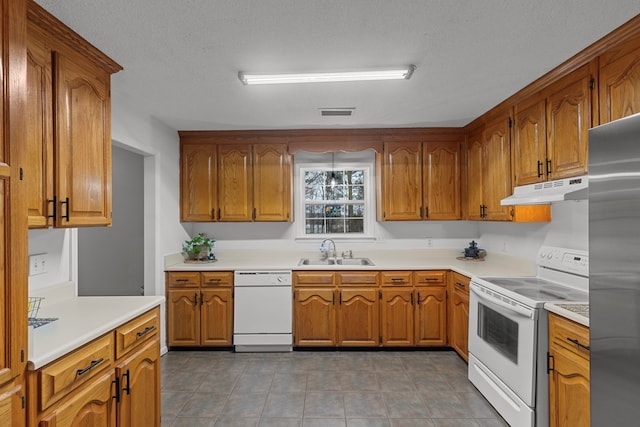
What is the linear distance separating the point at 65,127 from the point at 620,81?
9.67ft

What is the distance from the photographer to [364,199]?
13.6ft

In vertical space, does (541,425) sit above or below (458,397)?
above

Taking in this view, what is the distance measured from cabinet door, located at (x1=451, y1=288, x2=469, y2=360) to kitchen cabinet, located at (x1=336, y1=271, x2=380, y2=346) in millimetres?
745

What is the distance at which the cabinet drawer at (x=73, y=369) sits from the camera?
1232mm

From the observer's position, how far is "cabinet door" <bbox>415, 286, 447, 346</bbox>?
339 cm

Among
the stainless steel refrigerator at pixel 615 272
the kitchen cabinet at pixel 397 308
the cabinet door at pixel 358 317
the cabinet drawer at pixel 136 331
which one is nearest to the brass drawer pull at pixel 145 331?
the cabinet drawer at pixel 136 331

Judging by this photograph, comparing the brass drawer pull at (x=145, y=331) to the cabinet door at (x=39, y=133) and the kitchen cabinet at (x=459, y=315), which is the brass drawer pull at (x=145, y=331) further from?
the kitchen cabinet at (x=459, y=315)

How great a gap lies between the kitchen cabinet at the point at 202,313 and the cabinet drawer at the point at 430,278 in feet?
6.34

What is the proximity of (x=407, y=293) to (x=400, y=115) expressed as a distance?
5.89 ft

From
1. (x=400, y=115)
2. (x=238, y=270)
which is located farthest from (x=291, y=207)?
(x=400, y=115)

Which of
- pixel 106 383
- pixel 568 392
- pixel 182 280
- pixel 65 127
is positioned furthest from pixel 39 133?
pixel 568 392

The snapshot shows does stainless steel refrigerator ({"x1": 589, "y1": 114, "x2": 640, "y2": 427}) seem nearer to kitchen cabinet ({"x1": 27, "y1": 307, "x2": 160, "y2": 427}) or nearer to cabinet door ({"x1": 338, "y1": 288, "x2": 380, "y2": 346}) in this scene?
kitchen cabinet ({"x1": 27, "y1": 307, "x2": 160, "y2": 427})

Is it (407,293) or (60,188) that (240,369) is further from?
(60,188)

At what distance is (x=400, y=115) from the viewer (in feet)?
10.5
